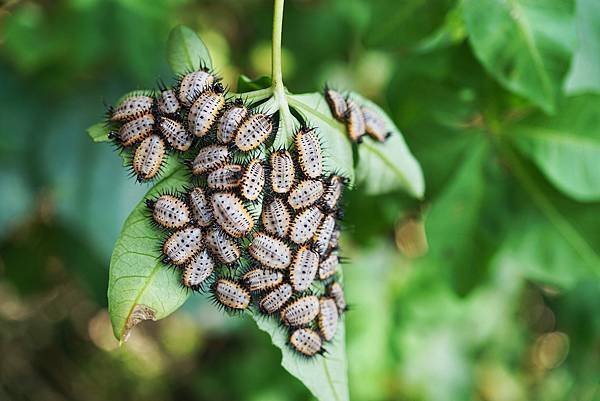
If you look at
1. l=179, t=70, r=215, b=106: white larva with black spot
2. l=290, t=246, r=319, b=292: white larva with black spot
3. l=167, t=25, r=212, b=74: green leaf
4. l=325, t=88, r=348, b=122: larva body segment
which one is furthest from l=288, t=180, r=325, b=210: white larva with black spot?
l=167, t=25, r=212, b=74: green leaf

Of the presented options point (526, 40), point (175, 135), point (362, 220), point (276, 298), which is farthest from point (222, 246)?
point (362, 220)

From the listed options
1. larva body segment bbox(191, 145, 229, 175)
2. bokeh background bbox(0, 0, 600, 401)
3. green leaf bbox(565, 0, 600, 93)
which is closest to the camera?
larva body segment bbox(191, 145, 229, 175)

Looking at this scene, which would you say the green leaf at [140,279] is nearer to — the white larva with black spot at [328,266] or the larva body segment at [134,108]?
the larva body segment at [134,108]

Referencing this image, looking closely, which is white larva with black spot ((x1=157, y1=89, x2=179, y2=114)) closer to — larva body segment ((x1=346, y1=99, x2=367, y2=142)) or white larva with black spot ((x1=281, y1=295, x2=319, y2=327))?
larva body segment ((x1=346, y1=99, x2=367, y2=142))

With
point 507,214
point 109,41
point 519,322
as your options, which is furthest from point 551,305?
point 109,41

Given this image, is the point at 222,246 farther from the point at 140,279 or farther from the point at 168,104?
the point at 168,104

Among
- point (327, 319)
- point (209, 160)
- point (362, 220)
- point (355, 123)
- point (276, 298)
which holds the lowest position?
point (362, 220)

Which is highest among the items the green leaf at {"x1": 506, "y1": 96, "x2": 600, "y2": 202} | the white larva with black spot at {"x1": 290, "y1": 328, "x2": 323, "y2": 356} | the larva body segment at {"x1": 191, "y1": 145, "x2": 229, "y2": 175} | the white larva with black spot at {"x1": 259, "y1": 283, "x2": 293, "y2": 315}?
the larva body segment at {"x1": 191, "y1": 145, "x2": 229, "y2": 175}
